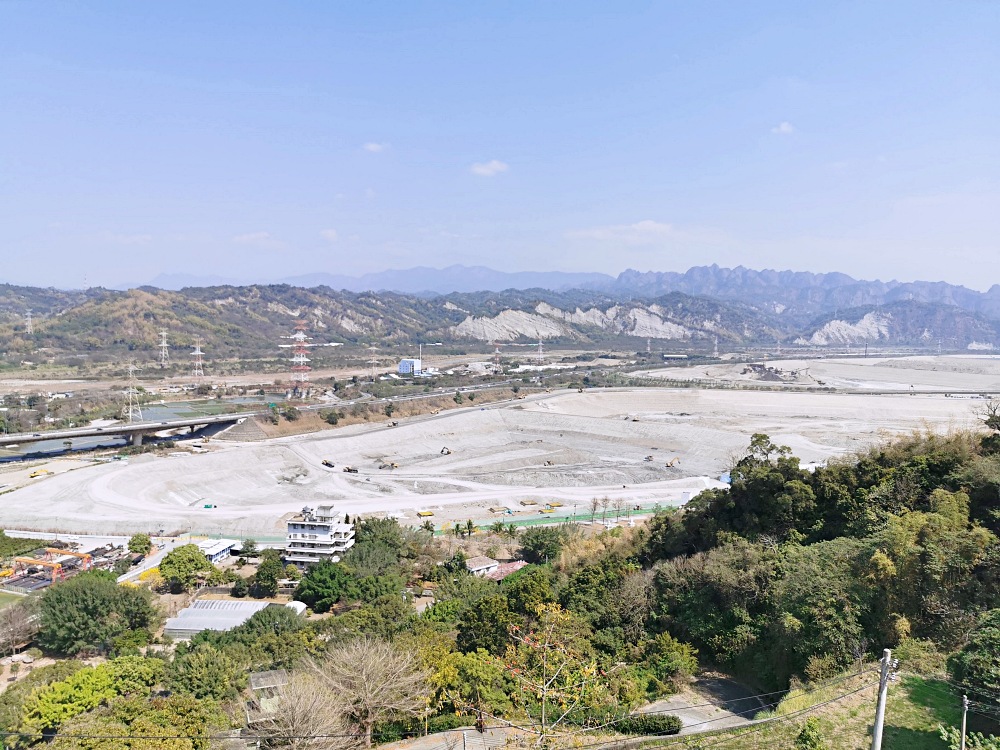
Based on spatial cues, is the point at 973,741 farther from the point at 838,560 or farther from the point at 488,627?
the point at 488,627

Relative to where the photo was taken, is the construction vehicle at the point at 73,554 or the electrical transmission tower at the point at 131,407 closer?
the construction vehicle at the point at 73,554

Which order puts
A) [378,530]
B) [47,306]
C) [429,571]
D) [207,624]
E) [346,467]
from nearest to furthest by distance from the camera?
[207,624] → [429,571] → [378,530] → [346,467] → [47,306]

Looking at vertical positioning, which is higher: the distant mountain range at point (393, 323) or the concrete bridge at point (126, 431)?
the distant mountain range at point (393, 323)

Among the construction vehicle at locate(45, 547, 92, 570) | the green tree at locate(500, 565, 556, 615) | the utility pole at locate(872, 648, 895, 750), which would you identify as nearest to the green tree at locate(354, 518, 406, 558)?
the green tree at locate(500, 565, 556, 615)

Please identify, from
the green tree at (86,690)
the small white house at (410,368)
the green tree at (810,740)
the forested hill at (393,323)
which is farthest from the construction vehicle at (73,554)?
the forested hill at (393,323)

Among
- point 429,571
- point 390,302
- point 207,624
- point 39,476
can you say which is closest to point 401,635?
point 207,624

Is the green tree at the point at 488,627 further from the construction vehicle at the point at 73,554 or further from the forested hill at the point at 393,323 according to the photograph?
the forested hill at the point at 393,323

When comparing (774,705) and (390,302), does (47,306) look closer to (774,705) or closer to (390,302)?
(390,302)
